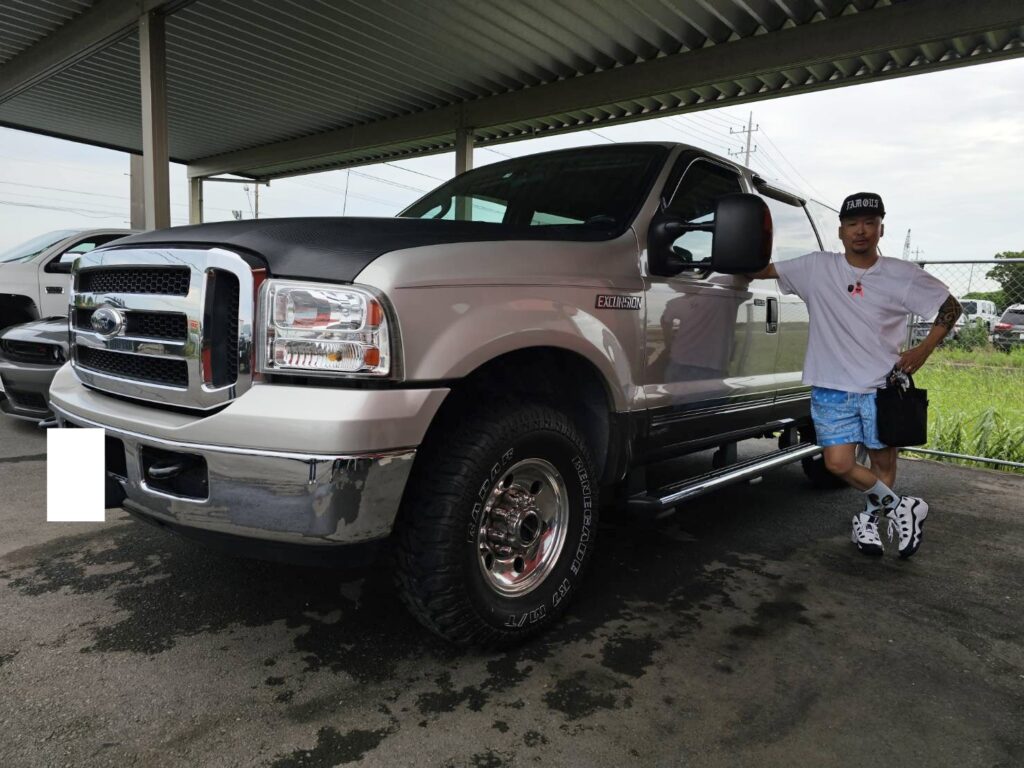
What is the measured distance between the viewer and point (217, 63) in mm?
10805

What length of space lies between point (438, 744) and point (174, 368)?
1.37 meters

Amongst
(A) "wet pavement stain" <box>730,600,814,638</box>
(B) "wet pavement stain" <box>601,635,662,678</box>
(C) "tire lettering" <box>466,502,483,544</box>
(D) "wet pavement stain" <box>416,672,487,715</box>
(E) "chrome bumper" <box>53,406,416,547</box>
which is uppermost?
(E) "chrome bumper" <box>53,406,416,547</box>

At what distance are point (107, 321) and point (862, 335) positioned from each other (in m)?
3.25

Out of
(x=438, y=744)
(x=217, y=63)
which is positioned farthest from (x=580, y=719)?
(x=217, y=63)

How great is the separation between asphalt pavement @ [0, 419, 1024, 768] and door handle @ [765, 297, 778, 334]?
122cm

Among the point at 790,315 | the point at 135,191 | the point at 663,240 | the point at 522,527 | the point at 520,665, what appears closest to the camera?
the point at 520,665

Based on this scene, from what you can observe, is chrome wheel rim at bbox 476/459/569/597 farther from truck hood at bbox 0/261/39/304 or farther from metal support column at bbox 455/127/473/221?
metal support column at bbox 455/127/473/221

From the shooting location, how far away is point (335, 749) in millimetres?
1842

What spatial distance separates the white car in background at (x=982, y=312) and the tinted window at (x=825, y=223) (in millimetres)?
3312

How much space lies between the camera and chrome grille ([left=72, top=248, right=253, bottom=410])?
2.00 metres

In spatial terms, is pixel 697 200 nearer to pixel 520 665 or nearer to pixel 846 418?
pixel 846 418

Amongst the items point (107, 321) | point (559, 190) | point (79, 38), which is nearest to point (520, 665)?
point (107, 321)

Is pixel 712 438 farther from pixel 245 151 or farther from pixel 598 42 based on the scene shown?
pixel 245 151
